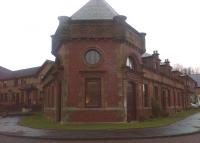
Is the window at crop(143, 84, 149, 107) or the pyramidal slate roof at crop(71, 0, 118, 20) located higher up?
the pyramidal slate roof at crop(71, 0, 118, 20)

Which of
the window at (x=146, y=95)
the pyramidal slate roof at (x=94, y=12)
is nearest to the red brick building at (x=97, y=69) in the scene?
the pyramidal slate roof at (x=94, y=12)

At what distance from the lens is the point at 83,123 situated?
2459cm

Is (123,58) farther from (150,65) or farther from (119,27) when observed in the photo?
(150,65)

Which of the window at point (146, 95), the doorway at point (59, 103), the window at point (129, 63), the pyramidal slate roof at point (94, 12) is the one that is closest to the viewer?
the pyramidal slate roof at point (94, 12)

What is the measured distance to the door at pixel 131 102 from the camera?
27422 mm

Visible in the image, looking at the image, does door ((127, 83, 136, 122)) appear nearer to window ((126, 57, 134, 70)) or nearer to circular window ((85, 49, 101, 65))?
window ((126, 57, 134, 70))

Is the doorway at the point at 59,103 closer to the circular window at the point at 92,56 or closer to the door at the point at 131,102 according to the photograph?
the circular window at the point at 92,56

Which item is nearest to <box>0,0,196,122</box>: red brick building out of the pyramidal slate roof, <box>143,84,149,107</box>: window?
the pyramidal slate roof

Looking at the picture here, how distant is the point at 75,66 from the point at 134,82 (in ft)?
19.5

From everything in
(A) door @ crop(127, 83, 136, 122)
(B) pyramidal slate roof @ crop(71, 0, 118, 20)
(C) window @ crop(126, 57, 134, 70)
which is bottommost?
(A) door @ crop(127, 83, 136, 122)

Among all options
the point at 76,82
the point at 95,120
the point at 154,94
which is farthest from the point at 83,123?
the point at 154,94

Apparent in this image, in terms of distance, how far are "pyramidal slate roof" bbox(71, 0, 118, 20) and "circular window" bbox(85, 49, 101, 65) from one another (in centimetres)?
317

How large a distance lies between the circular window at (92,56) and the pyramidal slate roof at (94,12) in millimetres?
3173

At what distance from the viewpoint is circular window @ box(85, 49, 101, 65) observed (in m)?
25.8
